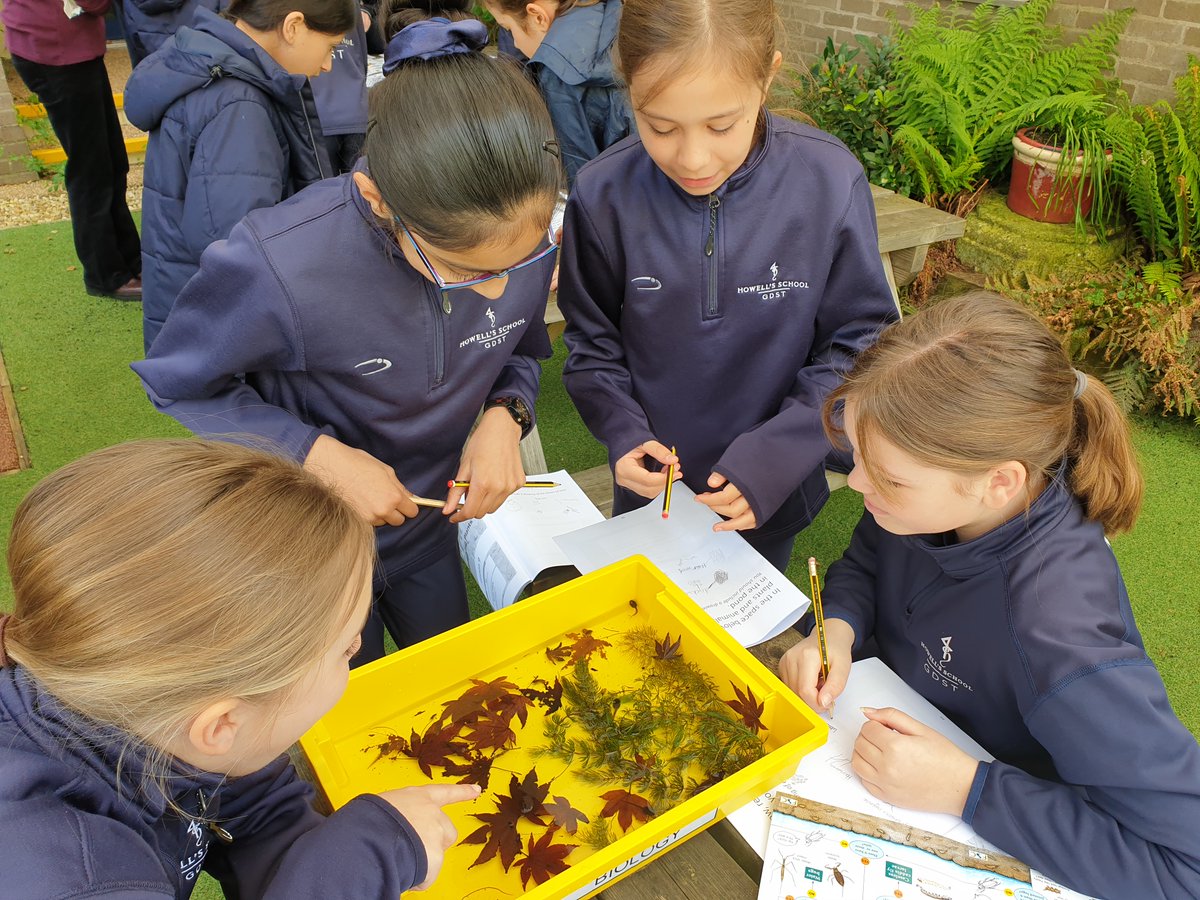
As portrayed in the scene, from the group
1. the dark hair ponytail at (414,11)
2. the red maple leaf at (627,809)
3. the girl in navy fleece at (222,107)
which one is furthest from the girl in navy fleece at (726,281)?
the dark hair ponytail at (414,11)

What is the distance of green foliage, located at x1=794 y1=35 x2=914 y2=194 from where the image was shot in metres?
4.67

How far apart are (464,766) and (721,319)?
1.05m

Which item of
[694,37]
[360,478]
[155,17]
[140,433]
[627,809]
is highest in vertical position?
[694,37]

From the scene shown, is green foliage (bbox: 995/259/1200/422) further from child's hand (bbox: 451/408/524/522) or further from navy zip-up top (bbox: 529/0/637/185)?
child's hand (bbox: 451/408/524/522)

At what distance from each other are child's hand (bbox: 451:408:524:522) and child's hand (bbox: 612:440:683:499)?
21 centimetres

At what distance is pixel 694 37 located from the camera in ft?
4.89

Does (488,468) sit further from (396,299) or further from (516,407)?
(396,299)

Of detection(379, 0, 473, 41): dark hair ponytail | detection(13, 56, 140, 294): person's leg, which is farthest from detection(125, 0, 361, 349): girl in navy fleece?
detection(13, 56, 140, 294): person's leg

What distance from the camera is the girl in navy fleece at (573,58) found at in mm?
2877

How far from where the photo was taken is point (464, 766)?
1135 mm

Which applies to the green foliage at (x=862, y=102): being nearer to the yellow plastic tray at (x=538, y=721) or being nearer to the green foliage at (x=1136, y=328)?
the green foliage at (x=1136, y=328)

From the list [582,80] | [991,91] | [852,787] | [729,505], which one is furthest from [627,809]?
[991,91]

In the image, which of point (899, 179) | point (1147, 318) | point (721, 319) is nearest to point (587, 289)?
point (721, 319)

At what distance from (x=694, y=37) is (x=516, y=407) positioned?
0.77 m
